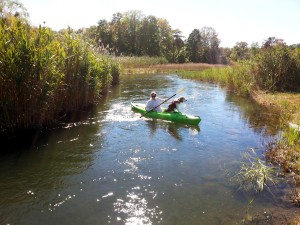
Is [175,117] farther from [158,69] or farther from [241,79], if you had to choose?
[158,69]

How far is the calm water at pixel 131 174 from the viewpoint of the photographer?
4703 millimetres

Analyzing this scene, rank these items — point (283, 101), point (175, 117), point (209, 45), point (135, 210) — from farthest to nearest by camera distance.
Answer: point (209, 45), point (283, 101), point (175, 117), point (135, 210)

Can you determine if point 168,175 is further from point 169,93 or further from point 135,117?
point 169,93

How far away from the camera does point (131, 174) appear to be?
6160 millimetres

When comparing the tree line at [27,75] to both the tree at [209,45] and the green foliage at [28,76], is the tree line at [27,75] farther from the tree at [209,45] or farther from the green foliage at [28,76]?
the tree at [209,45]

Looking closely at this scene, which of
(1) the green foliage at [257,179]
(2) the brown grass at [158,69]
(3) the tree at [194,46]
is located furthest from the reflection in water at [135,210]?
(3) the tree at [194,46]

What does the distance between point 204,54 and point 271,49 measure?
103ft

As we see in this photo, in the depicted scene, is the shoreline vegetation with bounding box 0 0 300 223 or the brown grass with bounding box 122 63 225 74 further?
the brown grass with bounding box 122 63 225 74

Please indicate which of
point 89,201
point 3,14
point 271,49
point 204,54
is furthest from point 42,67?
point 204,54

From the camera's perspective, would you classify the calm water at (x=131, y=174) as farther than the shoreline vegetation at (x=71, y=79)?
No

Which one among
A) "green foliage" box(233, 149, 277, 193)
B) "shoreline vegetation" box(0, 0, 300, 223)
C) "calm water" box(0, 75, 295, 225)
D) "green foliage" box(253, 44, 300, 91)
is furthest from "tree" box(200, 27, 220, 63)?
"green foliage" box(233, 149, 277, 193)

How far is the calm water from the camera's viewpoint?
4.70 meters

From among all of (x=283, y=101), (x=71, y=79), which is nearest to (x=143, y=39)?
(x=283, y=101)

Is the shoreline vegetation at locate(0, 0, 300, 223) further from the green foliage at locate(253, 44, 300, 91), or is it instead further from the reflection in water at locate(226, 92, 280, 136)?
the reflection in water at locate(226, 92, 280, 136)
